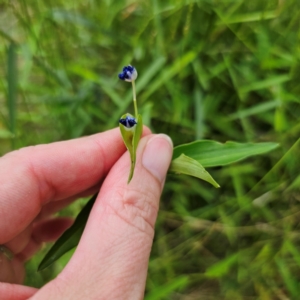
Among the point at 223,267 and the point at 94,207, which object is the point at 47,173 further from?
the point at 223,267

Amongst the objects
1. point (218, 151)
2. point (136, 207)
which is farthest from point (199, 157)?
point (136, 207)

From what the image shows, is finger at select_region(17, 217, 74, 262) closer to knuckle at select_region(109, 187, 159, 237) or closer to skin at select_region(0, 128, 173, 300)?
skin at select_region(0, 128, 173, 300)

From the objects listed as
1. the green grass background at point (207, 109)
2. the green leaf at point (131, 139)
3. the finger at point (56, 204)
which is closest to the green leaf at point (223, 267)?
the green grass background at point (207, 109)

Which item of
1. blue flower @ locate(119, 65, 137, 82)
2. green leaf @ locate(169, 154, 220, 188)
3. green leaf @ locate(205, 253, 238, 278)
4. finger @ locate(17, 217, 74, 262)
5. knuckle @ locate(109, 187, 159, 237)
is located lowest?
green leaf @ locate(205, 253, 238, 278)

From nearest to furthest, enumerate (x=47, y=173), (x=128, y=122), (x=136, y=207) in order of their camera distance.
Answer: (x=128, y=122) < (x=136, y=207) < (x=47, y=173)

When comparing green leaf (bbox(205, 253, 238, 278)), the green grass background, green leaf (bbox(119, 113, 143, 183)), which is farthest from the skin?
green leaf (bbox(205, 253, 238, 278))

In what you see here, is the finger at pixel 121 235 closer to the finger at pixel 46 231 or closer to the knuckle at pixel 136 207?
the knuckle at pixel 136 207

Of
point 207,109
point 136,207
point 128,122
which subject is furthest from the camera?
point 207,109

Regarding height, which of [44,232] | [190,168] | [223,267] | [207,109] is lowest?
[223,267]
